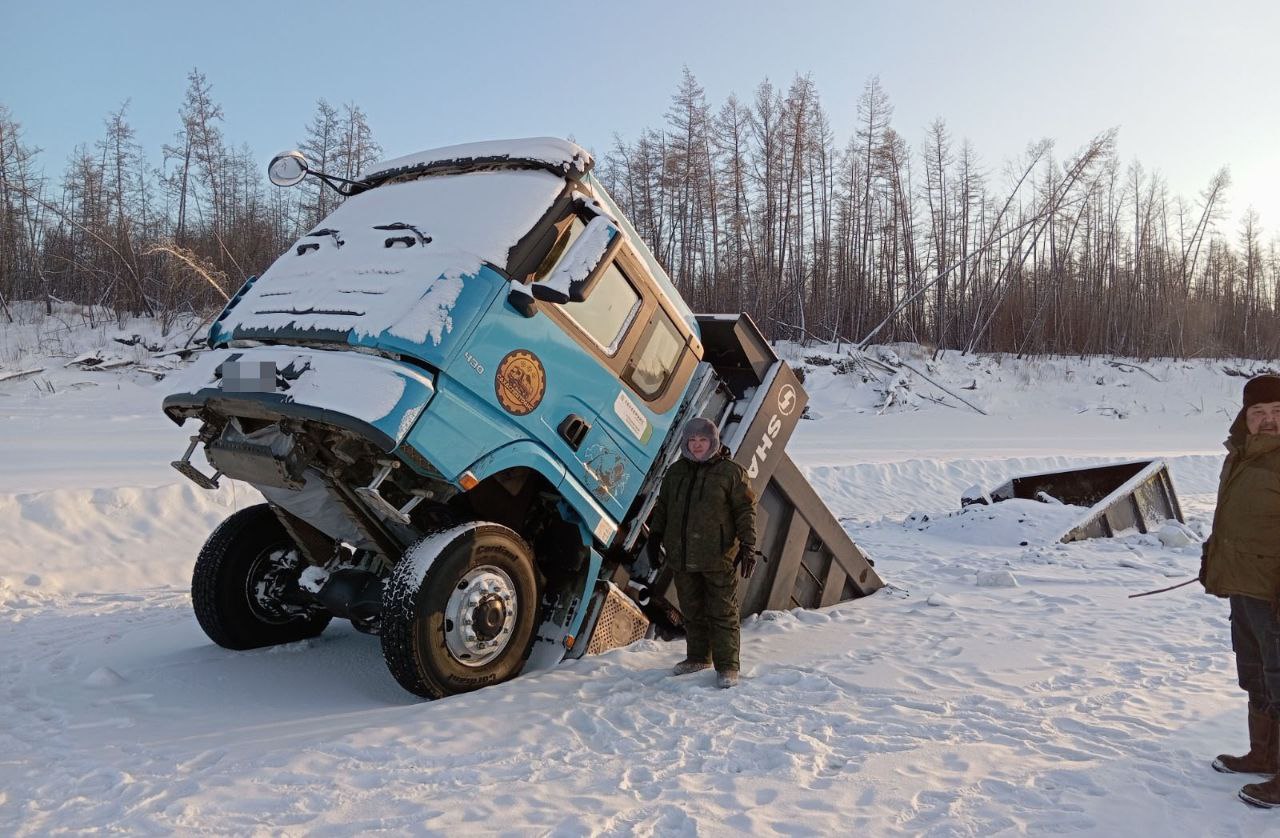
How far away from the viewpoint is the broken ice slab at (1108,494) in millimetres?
10008

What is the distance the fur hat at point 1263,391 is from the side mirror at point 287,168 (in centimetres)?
495

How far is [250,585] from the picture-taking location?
5.46 metres

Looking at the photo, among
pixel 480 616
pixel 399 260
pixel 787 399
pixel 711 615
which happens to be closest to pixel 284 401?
pixel 399 260

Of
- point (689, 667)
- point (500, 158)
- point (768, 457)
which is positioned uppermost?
point (500, 158)

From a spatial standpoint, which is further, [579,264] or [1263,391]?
[579,264]

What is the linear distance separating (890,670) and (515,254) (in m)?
3.17

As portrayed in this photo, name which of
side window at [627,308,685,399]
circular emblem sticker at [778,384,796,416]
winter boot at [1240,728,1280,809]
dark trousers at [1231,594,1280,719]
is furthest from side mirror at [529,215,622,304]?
winter boot at [1240,728,1280,809]

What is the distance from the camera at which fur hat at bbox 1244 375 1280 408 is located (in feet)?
11.4

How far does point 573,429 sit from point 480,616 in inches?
42.8

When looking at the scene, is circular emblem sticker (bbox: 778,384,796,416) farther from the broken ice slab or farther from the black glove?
the broken ice slab

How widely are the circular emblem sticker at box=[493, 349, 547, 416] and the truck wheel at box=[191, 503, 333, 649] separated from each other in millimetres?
2190

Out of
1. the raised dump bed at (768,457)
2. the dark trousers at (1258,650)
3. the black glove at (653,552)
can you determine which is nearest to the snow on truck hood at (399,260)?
the raised dump bed at (768,457)

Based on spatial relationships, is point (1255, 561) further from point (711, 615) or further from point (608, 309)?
point (608, 309)

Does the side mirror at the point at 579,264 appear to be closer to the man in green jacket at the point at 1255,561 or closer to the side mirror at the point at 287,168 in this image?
the side mirror at the point at 287,168
